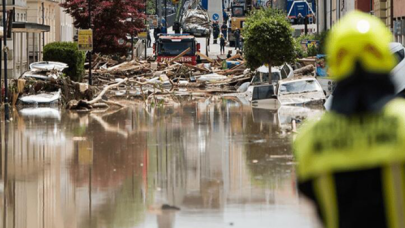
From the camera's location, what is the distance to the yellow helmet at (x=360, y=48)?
13.3ft

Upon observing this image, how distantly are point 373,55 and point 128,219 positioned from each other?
31.8ft

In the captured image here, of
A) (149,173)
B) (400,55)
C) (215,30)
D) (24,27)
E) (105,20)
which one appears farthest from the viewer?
(215,30)

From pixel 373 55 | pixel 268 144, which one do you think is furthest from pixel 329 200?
pixel 268 144

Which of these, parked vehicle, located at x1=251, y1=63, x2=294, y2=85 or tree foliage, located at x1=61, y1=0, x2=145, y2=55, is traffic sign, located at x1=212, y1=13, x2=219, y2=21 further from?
parked vehicle, located at x1=251, y1=63, x2=294, y2=85

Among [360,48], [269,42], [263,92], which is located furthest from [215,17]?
[360,48]

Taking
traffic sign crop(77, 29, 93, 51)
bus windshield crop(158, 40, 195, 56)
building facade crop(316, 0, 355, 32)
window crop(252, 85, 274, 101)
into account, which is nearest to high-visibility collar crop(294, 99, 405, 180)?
window crop(252, 85, 274, 101)

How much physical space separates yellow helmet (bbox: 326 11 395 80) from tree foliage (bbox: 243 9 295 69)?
140 feet

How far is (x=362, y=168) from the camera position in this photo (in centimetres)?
401

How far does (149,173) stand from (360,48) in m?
14.6

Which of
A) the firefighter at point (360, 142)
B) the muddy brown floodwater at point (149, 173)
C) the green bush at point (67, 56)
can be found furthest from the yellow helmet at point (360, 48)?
the green bush at point (67, 56)

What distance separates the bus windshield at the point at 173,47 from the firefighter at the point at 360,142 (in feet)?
201

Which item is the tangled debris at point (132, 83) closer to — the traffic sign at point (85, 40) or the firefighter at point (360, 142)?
the traffic sign at point (85, 40)

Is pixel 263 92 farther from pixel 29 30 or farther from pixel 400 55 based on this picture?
pixel 400 55

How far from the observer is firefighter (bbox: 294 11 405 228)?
157 inches
